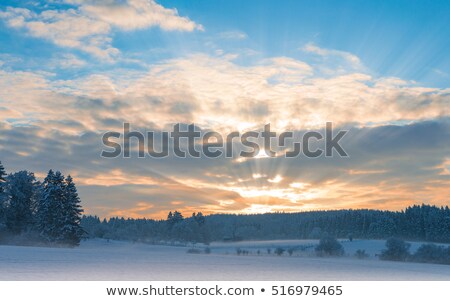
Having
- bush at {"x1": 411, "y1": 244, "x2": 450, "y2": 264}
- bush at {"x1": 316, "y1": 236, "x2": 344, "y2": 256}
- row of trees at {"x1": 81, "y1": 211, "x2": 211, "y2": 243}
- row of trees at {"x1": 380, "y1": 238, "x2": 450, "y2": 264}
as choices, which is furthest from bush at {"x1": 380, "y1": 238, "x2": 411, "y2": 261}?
row of trees at {"x1": 81, "y1": 211, "x2": 211, "y2": 243}

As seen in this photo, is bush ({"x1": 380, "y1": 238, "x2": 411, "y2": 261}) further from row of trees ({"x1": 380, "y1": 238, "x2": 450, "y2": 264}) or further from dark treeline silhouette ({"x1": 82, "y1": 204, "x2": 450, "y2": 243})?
dark treeline silhouette ({"x1": 82, "y1": 204, "x2": 450, "y2": 243})

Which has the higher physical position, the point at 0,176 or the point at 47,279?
the point at 0,176

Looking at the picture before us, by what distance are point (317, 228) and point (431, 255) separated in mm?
112586

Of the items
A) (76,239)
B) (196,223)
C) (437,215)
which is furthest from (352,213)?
(76,239)

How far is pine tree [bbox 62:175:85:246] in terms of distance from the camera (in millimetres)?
61031

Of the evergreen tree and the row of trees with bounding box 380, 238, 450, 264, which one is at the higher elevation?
the evergreen tree

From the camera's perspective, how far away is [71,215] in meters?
62.4

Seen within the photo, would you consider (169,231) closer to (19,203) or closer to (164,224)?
(164,224)

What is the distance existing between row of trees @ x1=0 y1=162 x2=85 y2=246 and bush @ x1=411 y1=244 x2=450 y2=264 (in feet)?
133

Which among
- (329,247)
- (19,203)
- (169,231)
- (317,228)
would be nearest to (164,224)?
(169,231)

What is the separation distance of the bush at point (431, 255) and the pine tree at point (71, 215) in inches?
1585
